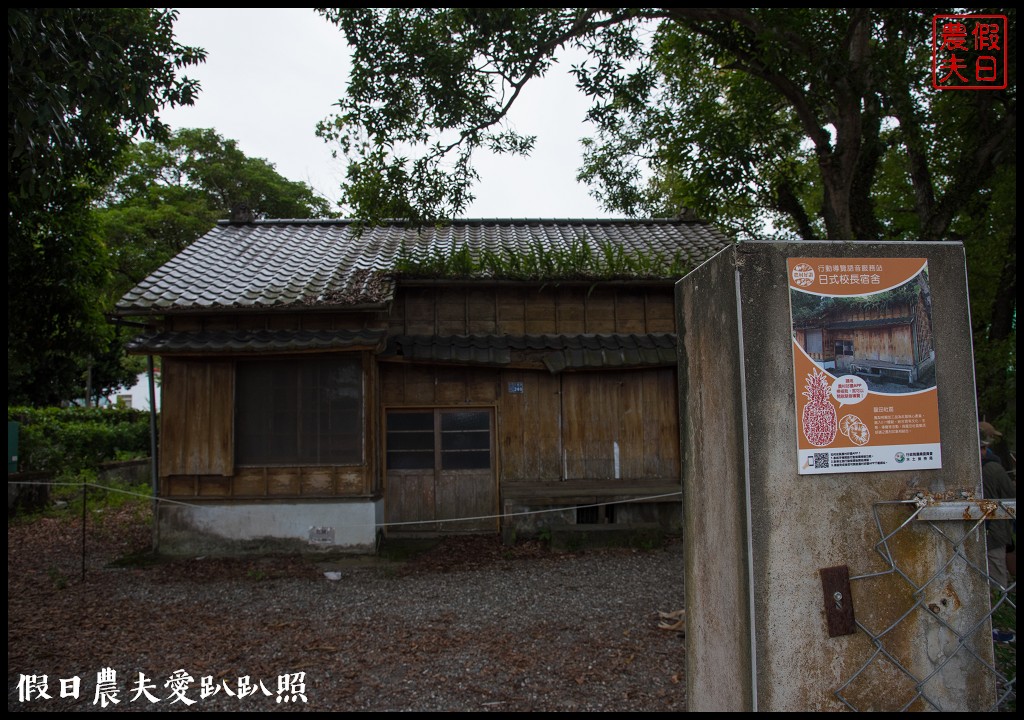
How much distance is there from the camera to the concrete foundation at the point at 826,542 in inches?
96.9

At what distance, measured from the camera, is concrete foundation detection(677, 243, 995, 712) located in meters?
2.46

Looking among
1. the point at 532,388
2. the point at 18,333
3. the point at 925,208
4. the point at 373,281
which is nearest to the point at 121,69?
the point at 373,281

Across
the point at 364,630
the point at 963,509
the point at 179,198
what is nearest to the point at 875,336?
the point at 963,509

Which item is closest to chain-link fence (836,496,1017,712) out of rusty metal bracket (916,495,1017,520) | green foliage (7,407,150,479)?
rusty metal bracket (916,495,1017,520)

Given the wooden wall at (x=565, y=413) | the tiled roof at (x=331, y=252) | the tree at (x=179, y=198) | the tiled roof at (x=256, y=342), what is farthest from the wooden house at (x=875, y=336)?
the tree at (x=179, y=198)

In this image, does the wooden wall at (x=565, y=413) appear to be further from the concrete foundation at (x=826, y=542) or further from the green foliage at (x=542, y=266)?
the concrete foundation at (x=826, y=542)

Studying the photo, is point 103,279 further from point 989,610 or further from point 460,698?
point 989,610

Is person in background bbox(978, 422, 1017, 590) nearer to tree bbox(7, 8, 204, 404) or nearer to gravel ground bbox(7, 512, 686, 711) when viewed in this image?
gravel ground bbox(7, 512, 686, 711)

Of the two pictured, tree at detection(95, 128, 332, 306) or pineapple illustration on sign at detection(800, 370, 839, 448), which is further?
tree at detection(95, 128, 332, 306)

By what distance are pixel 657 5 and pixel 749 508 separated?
239 inches

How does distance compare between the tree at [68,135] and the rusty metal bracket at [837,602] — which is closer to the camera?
the rusty metal bracket at [837,602]

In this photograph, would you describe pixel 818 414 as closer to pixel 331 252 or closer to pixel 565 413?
pixel 565 413

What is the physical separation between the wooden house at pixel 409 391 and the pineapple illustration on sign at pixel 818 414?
7.15 metres

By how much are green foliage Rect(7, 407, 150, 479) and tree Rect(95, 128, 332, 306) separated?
147 inches
